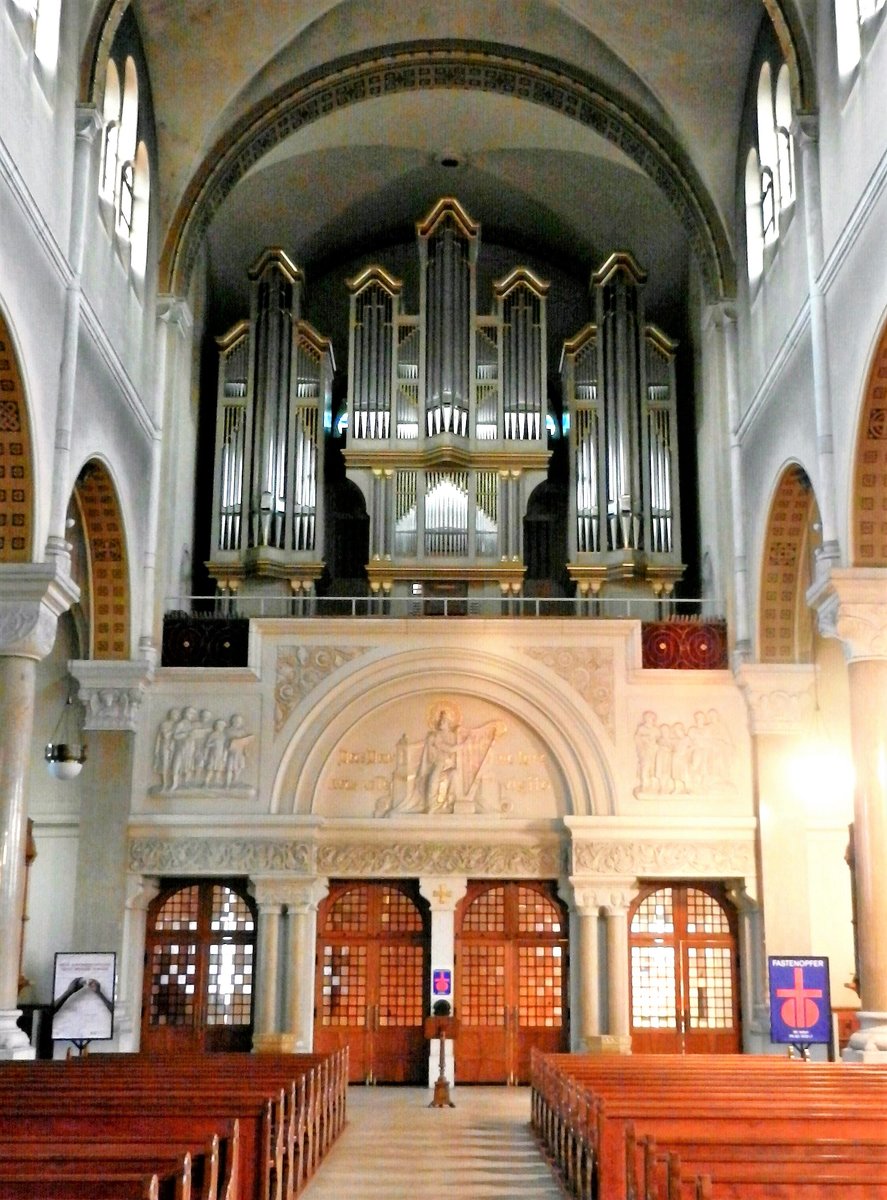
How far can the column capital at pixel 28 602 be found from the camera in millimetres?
14133

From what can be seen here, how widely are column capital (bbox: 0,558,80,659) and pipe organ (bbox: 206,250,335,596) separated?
707 cm

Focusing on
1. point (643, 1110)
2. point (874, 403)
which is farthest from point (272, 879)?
point (643, 1110)

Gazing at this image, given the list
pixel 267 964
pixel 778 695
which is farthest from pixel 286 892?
pixel 778 695

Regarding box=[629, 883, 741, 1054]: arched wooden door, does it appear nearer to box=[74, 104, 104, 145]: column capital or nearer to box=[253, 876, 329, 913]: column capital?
box=[253, 876, 329, 913]: column capital

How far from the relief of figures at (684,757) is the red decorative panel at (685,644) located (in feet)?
2.38

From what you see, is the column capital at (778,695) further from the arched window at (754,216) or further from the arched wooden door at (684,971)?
the arched window at (754,216)

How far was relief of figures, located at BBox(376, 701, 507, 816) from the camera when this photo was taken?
19.8m

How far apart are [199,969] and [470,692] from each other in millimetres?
5338

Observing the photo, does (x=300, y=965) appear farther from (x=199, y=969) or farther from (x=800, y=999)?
(x=800, y=999)

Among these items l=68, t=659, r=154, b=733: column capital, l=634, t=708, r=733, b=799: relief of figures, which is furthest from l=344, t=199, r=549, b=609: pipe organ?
l=68, t=659, r=154, b=733: column capital

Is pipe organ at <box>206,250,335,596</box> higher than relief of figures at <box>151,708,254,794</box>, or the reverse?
pipe organ at <box>206,250,335,596</box>

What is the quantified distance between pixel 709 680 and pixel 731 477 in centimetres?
285

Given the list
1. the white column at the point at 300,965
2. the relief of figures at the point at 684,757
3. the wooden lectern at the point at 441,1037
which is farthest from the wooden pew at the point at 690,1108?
the relief of figures at the point at 684,757

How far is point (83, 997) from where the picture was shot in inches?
643
